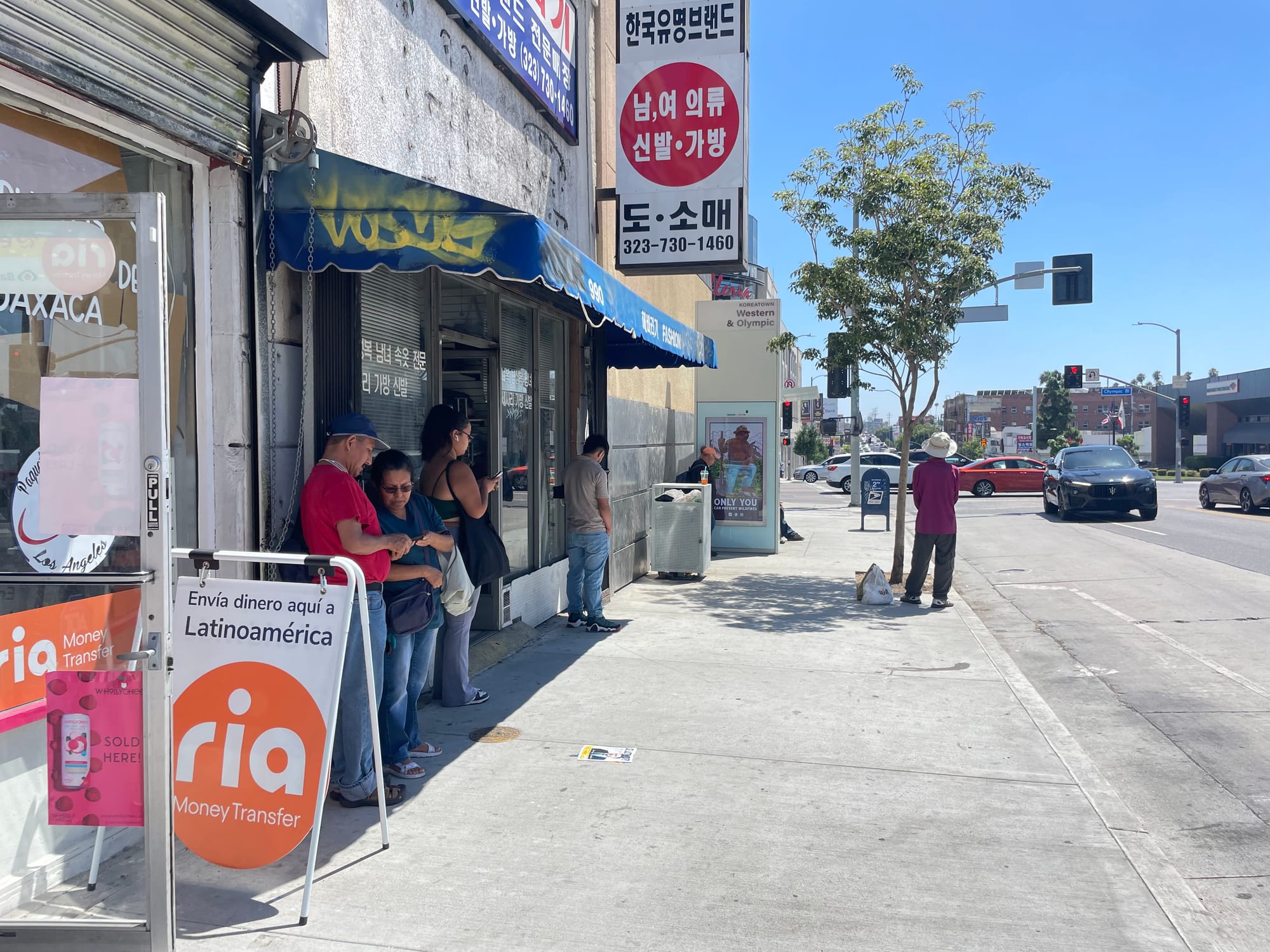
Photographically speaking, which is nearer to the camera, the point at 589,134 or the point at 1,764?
the point at 1,764

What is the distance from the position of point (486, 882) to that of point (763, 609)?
21.0 ft

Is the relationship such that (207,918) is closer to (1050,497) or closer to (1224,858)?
(1224,858)

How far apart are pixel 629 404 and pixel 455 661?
6.01 meters


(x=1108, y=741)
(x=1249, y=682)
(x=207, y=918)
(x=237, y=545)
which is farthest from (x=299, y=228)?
(x=1249, y=682)

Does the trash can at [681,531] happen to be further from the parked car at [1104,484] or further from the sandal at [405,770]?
the parked car at [1104,484]

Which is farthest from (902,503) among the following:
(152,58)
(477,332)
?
(152,58)

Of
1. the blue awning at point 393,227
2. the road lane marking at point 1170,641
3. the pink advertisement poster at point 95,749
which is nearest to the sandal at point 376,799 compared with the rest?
the pink advertisement poster at point 95,749

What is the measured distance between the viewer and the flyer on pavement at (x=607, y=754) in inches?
195

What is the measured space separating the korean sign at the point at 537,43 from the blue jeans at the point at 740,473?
6125mm

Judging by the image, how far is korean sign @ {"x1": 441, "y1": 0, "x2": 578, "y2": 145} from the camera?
23.0 ft

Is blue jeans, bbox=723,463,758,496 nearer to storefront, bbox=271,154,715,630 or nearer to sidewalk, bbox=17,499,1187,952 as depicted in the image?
storefront, bbox=271,154,715,630

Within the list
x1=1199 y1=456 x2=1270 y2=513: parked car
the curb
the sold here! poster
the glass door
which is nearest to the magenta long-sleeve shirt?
the curb

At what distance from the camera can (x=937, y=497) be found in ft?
32.3

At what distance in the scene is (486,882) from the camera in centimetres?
356
